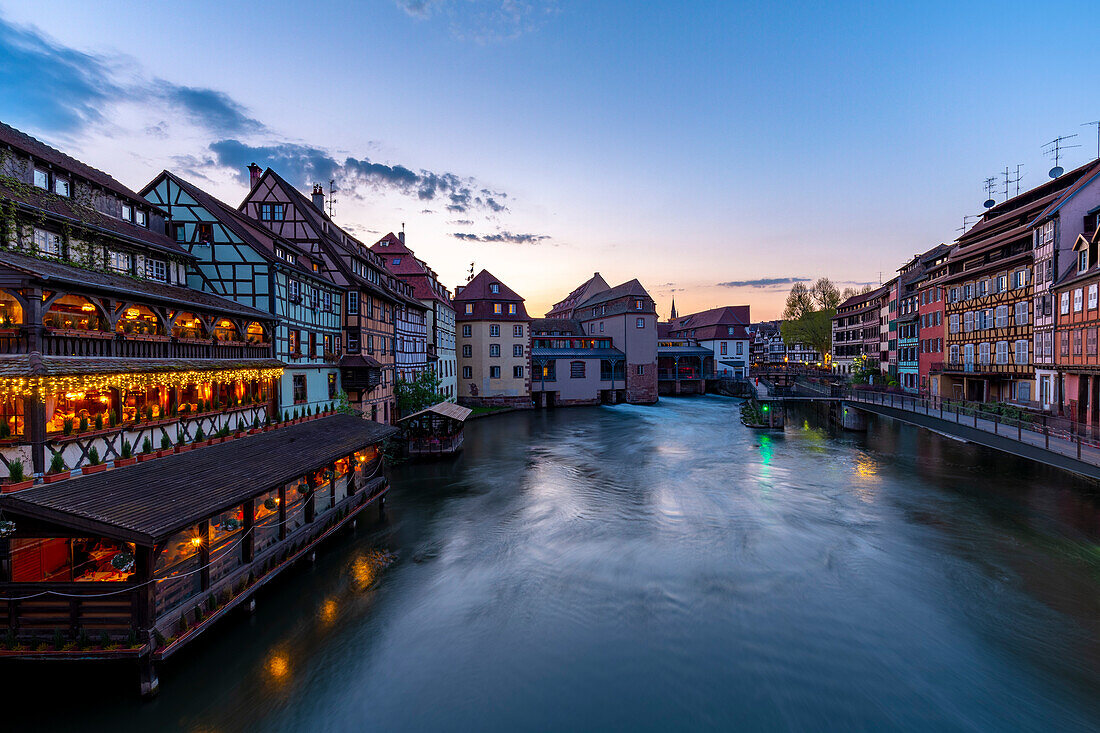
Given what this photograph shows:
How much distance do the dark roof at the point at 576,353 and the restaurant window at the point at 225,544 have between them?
48.8 meters

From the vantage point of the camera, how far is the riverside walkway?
771 inches

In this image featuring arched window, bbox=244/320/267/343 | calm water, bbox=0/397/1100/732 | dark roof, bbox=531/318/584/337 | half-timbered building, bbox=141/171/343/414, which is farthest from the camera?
dark roof, bbox=531/318/584/337

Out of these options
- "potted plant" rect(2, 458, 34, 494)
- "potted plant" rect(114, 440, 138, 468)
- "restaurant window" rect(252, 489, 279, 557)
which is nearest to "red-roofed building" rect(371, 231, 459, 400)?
"restaurant window" rect(252, 489, 279, 557)

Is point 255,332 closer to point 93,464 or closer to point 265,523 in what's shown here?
point 265,523

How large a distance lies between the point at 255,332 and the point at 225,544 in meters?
10.3

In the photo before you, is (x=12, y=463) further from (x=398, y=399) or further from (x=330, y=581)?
(x=398, y=399)

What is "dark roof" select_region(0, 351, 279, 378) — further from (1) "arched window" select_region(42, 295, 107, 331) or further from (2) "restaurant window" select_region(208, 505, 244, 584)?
(2) "restaurant window" select_region(208, 505, 244, 584)

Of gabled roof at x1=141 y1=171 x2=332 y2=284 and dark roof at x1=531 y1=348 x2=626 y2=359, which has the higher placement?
gabled roof at x1=141 y1=171 x2=332 y2=284

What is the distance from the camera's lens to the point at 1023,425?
77.0 feet

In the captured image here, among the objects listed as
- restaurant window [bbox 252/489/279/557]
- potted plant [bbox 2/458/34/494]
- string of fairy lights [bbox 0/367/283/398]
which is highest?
string of fairy lights [bbox 0/367/283/398]

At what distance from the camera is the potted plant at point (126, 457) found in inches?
478

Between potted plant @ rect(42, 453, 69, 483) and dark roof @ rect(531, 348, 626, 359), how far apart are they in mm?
52246

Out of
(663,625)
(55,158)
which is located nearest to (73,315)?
(55,158)

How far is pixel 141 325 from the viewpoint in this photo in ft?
47.8
